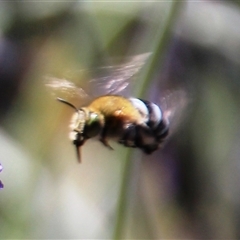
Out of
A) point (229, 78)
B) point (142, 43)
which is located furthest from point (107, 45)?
point (229, 78)

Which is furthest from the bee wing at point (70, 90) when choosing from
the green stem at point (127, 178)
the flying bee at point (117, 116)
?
the green stem at point (127, 178)

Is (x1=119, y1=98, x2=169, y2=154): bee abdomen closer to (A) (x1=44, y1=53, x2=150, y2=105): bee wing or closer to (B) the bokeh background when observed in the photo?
(A) (x1=44, y1=53, x2=150, y2=105): bee wing

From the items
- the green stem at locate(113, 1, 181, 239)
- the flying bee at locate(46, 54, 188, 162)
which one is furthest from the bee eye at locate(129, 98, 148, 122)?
the green stem at locate(113, 1, 181, 239)

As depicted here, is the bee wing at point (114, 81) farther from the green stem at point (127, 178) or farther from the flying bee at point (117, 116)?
the green stem at point (127, 178)

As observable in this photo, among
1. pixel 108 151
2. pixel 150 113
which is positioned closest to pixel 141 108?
pixel 150 113

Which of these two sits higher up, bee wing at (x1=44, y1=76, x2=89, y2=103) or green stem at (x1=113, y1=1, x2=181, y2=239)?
bee wing at (x1=44, y1=76, x2=89, y2=103)

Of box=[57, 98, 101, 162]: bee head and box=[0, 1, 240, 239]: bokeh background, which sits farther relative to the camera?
box=[0, 1, 240, 239]: bokeh background
